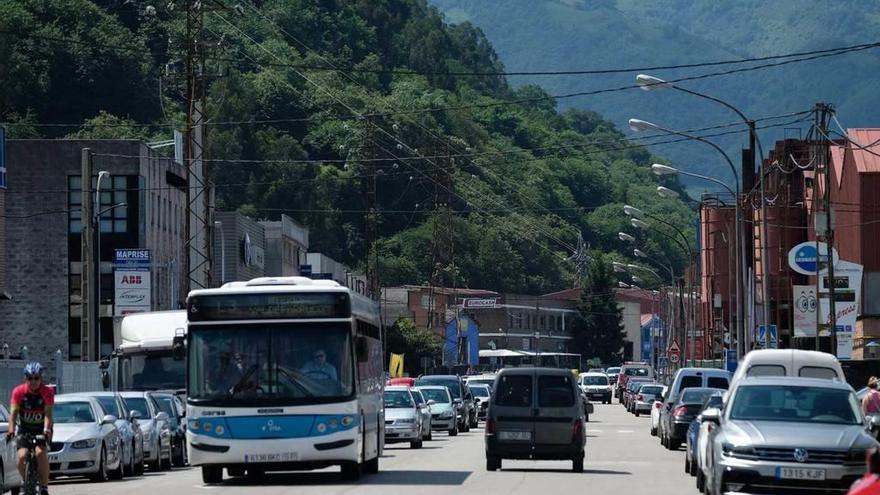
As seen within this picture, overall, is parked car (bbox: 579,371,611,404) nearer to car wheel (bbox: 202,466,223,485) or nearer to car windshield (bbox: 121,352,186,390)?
car windshield (bbox: 121,352,186,390)

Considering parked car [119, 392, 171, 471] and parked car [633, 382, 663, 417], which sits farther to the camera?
parked car [633, 382, 663, 417]

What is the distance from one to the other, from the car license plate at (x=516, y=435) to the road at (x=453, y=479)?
1.87ft

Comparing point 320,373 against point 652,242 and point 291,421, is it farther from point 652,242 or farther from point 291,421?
point 652,242

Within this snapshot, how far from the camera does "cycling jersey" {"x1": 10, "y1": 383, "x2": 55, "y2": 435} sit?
2091 cm

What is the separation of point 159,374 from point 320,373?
14209 millimetres

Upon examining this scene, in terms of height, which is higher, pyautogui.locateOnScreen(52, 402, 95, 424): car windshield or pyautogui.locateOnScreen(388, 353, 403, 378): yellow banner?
pyautogui.locateOnScreen(52, 402, 95, 424): car windshield

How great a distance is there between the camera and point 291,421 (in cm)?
2556

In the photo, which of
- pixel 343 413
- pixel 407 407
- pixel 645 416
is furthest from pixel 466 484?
pixel 645 416

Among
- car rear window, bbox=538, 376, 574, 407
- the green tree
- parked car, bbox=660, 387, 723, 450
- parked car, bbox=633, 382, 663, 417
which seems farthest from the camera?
the green tree

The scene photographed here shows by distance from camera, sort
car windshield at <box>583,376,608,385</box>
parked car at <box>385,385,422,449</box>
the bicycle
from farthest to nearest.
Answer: car windshield at <box>583,376,608,385</box>, parked car at <box>385,385,422,449</box>, the bicycle

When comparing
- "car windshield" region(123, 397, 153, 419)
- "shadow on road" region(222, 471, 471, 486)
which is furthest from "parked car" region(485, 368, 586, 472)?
"car windshield" region(123, 397, 153, 419)

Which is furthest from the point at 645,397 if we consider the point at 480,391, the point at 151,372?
the point at 151,372

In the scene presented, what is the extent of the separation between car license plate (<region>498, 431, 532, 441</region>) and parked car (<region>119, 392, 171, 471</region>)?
703 cm

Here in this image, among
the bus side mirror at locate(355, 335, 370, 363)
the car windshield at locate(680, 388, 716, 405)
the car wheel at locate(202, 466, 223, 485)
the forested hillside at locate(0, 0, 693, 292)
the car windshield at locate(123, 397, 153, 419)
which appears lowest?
the car wheel at locate(202, 466, 223, 485)
